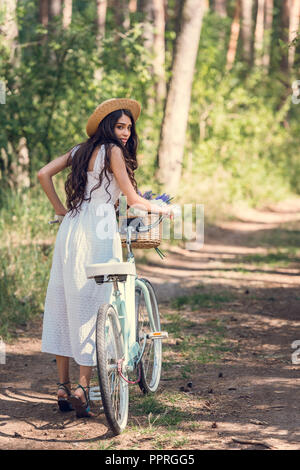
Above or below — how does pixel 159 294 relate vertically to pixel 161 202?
below

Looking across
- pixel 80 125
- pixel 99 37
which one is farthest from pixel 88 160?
pixel 99 37

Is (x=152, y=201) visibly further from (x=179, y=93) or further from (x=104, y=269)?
(x=179, y=93)

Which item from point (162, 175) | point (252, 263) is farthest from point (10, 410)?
point (162, 175)

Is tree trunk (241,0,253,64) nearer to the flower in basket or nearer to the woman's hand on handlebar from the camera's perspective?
the flower in basket

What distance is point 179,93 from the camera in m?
14.1

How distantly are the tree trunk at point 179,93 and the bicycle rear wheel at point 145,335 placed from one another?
835cm

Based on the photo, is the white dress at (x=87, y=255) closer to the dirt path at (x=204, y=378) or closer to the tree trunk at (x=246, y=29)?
the dirt path at (x=204, y=378)

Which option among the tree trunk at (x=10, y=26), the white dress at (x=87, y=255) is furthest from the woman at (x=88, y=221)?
the tree trunk at (x=10, y=26)

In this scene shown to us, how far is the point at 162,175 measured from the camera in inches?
546

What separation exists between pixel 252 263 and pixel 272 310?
340 centimetres

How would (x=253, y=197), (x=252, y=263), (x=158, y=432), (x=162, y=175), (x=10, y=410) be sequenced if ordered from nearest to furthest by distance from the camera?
(x=158, y=432) < (x=10, y=410) < (x=252, y=263) < (x=162, y=175) < (x=253, y=197)

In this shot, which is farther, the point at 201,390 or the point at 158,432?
the point at 201,390

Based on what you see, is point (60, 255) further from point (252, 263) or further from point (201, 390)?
point (252, 263)

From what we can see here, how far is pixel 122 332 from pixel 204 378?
132cm
